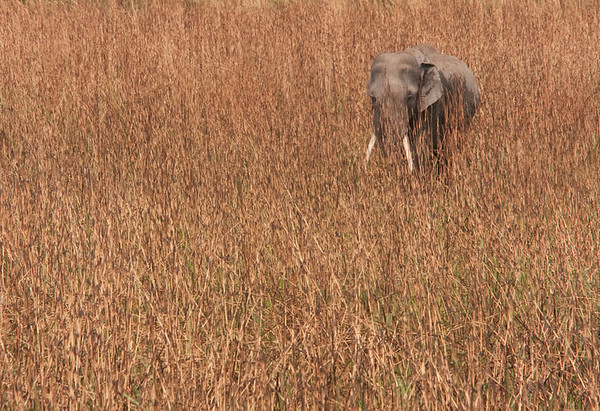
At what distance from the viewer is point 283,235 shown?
3.35 meters

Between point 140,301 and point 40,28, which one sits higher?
point 40,28

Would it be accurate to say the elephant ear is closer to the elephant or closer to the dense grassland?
the elephant

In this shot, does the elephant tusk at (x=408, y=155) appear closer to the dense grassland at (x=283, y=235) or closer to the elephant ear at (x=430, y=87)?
the dense grassland at (x=283, y=235)

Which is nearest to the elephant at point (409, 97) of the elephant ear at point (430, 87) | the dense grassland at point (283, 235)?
the elephant ear at point (430, 87)

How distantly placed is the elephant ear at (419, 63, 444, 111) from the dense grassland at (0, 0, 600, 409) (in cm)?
41

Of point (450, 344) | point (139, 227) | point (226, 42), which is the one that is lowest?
point (450, 344)

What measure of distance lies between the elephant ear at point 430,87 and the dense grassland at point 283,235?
406 millimetres

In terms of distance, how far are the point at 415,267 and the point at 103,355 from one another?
4.68 ft

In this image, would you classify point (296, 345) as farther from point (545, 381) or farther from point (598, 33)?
point (598, 33)

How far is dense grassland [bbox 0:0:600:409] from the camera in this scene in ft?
7.35

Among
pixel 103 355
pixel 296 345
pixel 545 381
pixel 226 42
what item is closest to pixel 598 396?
pixel 545 381

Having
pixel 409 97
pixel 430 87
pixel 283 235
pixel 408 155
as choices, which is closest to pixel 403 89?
pixel 409 97

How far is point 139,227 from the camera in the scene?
3.46 metres

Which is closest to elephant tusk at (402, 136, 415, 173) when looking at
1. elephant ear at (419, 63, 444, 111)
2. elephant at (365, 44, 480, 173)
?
elephant at (365, 44, 480, 173)
